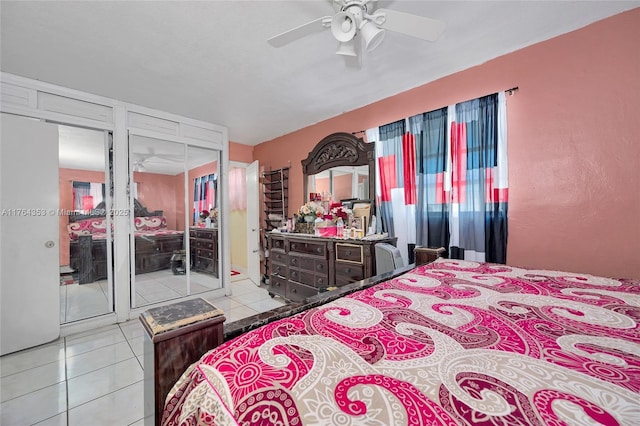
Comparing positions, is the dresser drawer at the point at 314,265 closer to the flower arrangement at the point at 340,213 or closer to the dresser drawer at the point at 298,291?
the dresser drawer at the point at 298,291

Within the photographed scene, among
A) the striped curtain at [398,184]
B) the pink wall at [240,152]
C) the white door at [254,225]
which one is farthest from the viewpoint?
the pink wall at [240,152]

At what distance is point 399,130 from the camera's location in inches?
116

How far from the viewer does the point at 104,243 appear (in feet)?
9.84

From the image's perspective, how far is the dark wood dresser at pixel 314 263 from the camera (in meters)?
2.63

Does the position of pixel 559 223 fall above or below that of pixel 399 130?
below

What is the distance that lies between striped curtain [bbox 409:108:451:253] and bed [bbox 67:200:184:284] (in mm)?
3394

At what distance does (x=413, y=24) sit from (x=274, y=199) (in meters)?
3.63

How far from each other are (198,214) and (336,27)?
317cm

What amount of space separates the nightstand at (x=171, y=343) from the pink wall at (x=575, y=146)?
260cm

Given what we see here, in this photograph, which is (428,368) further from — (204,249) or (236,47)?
(204,249)

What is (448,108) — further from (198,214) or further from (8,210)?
(8,210)

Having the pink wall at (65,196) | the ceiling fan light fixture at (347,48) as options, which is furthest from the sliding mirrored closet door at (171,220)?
the ceiling fan light fixture at (347,48)

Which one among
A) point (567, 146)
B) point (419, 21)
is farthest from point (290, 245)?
point (567, 146)

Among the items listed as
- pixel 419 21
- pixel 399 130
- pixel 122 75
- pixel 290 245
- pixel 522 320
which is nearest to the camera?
pixel 522 320
